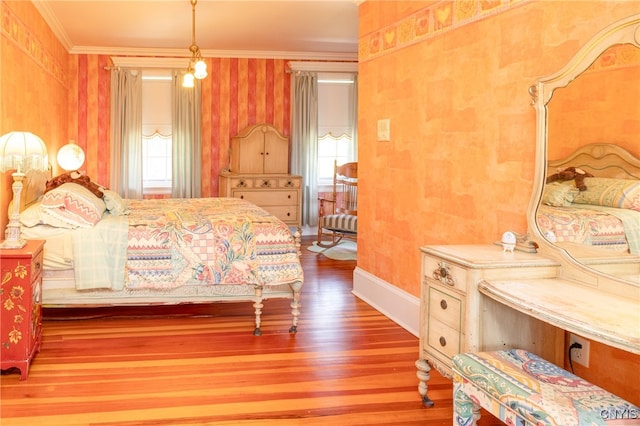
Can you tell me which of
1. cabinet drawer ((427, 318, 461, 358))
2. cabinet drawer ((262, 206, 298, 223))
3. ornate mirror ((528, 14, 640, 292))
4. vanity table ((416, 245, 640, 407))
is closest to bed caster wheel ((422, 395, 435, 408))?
vanity table ((416, 245, 640, 407))

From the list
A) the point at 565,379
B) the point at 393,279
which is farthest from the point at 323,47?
the point at 565,379

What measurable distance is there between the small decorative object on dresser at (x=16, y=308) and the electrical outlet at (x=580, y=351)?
2838mm

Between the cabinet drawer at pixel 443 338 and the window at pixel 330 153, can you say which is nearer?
the cabinet drawer at pixel 443 338

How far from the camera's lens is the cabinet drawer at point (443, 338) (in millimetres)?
2768

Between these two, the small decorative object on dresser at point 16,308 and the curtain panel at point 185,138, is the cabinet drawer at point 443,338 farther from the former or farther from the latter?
the curtain panel at point 185,138

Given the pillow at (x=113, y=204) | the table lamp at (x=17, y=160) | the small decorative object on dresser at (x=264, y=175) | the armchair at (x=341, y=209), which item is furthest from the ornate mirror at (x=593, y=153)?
the small decorative object on dresser at (x=264, y=175)

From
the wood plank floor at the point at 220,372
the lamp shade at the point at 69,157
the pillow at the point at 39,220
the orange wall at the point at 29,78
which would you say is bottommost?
the wood plank floor at the point at 220,372

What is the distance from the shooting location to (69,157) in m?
6.77

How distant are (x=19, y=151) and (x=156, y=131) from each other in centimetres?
475

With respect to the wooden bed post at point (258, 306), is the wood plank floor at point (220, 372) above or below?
below

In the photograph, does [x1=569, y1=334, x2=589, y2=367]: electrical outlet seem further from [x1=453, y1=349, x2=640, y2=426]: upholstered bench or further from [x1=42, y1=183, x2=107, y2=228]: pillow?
[x1=42, y1=183, x2=107, y2=228]: pillow

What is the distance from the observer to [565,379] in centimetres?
224

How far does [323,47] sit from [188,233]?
4744 millimetres

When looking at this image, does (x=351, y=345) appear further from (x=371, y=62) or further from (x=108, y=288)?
(x=371, y=62)
